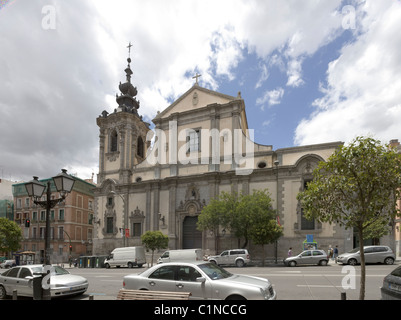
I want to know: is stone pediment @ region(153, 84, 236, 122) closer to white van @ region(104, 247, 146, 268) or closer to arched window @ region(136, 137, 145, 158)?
arched window @ region(136, 137, 145, 158)

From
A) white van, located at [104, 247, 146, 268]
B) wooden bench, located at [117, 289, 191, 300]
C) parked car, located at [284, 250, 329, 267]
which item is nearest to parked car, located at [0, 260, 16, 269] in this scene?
white van, located at [104, 247, 146, 268]

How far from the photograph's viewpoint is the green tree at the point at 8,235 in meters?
42.1

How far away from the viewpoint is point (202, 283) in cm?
877

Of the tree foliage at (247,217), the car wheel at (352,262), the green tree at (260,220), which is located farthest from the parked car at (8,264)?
the car wheel at (352,262)

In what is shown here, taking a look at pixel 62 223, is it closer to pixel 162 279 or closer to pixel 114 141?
pixel 114 141

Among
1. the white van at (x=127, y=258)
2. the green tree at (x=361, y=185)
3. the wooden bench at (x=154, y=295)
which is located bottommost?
the white van at (x=127, y=258)

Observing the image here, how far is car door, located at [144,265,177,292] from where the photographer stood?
29.9 ft

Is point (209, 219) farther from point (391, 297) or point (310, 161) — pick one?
point (391, 297)

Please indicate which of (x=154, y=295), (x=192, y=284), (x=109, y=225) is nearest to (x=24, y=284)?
(x=154, y=295)

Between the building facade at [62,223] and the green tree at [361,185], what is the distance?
46.4 meters

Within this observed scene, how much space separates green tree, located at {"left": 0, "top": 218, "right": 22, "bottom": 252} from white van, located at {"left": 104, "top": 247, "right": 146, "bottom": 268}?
18615 millimetres

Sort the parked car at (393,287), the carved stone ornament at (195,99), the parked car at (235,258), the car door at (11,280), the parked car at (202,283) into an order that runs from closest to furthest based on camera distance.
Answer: the parked car at (393,287), the parked car at (202,283), the car door at (11,280), the parked car at (235,258), the carved stone ornament at (195,99)

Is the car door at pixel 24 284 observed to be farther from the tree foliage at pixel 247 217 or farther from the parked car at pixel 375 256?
the parked car at pixel 375 256
